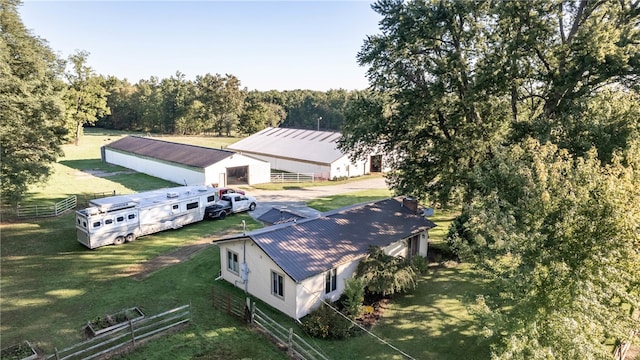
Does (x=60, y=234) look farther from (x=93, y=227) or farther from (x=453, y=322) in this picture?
(x=453, y=322)

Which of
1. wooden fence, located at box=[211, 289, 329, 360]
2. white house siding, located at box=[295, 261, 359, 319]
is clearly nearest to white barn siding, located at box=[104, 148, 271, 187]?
wooden fence, located at box=[211, 289, 329, 360]

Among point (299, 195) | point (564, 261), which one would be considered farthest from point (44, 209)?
point (564, 261)

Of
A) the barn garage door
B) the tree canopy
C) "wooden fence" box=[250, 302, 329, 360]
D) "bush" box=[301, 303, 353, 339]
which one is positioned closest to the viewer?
the tree canopy

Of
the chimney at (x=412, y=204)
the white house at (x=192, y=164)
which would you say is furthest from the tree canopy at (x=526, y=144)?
the white house at (x=192, y=164)

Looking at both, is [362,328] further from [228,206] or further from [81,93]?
[81,93]

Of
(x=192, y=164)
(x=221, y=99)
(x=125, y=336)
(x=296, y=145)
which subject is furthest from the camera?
(x=221, y=99)

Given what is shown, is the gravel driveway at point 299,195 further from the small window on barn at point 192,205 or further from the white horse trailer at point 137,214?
the white horse trailer at point 137,214

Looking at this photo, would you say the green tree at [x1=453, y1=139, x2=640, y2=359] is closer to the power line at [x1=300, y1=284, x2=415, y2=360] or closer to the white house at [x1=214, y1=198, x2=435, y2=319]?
the power line at [x1=300, y1=284, x2=415, y2=360]
